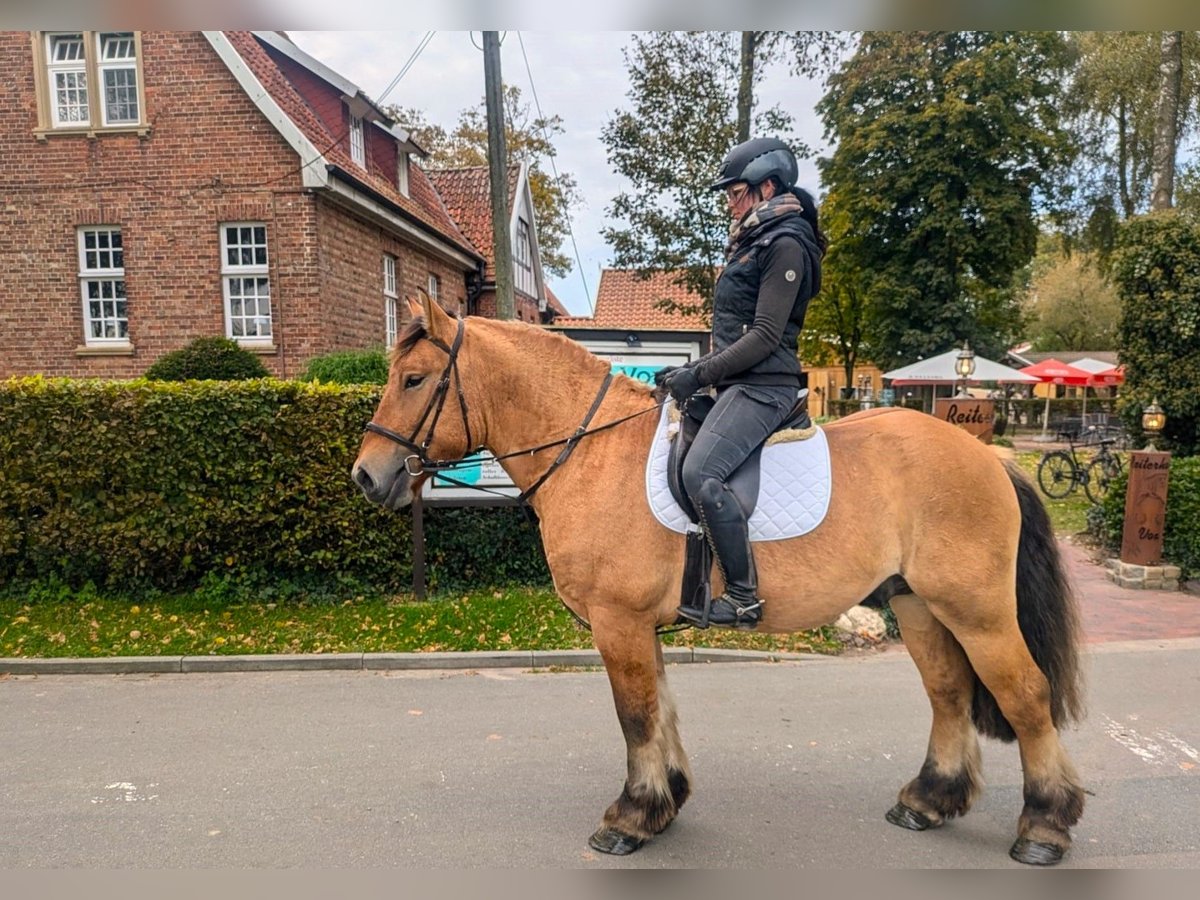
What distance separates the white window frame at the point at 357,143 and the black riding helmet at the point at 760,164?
49.0 ft

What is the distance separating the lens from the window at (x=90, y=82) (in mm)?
12750

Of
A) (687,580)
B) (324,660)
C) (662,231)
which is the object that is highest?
(662,231)

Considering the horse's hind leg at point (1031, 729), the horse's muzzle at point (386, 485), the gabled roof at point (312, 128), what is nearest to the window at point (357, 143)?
the gabled roof at point (312, 128)

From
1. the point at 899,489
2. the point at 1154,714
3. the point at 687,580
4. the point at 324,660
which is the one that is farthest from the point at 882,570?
the point at 324,660

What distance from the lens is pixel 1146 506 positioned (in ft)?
25.9

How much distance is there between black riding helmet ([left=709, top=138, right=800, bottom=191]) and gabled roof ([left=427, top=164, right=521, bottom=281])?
19474mm

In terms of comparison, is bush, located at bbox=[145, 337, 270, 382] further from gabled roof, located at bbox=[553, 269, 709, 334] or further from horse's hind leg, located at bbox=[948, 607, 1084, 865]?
gabled roof, located at bbox=[553, 269, 709, 334]

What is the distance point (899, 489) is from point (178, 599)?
692 centimetres

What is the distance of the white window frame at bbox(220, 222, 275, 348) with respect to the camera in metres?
13.1

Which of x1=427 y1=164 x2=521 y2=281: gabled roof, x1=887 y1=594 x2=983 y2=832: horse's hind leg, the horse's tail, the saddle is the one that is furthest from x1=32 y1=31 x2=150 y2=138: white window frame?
the horse's tail

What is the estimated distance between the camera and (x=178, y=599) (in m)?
7.12

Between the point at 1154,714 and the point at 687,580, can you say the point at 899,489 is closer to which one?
Answer: the point at 687,580

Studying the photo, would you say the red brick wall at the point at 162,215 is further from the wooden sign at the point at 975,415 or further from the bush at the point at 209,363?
the wooden sign at the point at 975,415

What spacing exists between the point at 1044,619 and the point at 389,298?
1521cm
